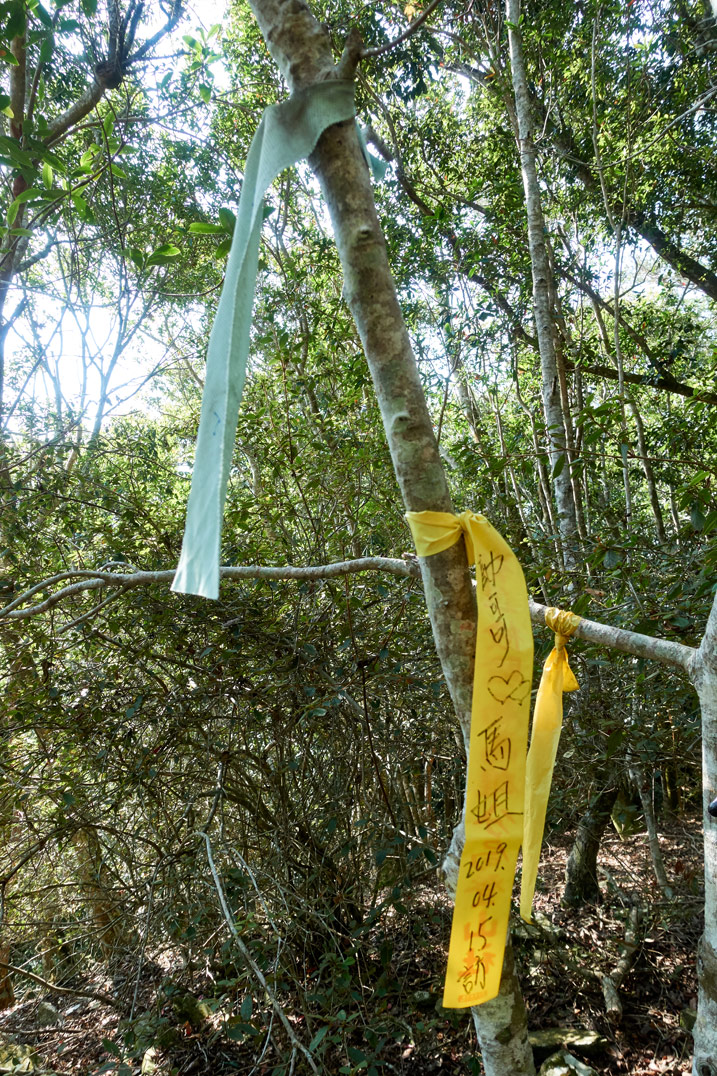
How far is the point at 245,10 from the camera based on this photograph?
215 inches

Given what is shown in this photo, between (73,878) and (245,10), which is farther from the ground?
(245,10)

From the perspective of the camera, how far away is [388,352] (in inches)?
49.8

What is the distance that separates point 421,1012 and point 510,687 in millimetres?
2049

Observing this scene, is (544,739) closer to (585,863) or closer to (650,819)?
(650,819)

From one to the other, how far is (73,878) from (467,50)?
6870 millimetres

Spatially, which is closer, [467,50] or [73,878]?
[73,878]

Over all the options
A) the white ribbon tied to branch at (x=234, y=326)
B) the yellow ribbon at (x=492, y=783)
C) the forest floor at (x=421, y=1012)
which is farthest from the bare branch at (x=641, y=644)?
the forest floor at (x=421, y=1012)

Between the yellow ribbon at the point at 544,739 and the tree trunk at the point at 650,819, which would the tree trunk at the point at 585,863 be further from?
the yellow ribbon at the point at 544,739

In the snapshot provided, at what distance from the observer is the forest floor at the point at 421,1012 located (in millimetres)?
2184

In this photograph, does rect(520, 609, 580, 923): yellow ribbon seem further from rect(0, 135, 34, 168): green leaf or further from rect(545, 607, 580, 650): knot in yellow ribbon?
rect(0, 135, 34, 168): green leaf

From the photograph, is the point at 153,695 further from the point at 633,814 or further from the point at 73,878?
the point at 633,814

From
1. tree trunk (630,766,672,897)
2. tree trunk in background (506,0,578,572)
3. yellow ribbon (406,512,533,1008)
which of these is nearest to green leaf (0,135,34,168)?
yellow ribbon (406,512,533,1008)

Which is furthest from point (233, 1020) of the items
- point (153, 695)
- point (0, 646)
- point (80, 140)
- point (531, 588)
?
point (80, 140)

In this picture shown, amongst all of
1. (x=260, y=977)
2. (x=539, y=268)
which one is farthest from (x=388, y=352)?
(x=539, y=268)
